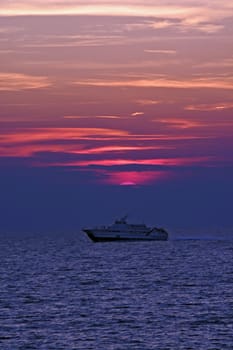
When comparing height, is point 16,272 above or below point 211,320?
above

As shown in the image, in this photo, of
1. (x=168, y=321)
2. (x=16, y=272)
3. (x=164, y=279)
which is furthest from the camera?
A: (x=16, y=272)

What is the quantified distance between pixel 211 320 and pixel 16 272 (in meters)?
88.3

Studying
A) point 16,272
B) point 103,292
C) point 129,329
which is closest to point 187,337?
point 129,329

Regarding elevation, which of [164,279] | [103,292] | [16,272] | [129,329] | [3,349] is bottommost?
[3,349]

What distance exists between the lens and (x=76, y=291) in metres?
142

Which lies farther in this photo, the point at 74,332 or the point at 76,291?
the point at 76,291

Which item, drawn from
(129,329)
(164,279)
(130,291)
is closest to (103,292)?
(130,291)

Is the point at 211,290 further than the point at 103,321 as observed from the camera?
Yes

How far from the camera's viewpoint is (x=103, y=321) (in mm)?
105312

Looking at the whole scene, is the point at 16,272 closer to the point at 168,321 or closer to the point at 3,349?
the point at 168,321

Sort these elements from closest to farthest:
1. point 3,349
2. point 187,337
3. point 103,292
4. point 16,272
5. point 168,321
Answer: point 3,349, point 187,337, point 168,321, point 103,292, point 16,272

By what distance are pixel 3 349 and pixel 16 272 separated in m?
101

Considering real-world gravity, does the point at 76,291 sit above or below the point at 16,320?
above

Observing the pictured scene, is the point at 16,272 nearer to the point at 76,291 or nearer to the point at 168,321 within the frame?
the point at 76,291
